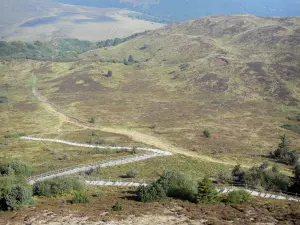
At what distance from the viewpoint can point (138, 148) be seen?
193 ft

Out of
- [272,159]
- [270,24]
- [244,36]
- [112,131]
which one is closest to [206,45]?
[244,36]

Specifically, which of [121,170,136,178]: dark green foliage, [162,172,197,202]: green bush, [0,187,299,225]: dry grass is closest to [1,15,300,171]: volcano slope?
[121,170,136,178]: dark green foliage

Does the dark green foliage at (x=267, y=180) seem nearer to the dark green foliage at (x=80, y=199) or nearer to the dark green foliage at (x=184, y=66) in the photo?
the dark green foliage at (x=80, y=199)

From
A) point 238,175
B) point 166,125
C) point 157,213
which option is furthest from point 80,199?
point 166,125

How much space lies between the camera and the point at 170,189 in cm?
2953

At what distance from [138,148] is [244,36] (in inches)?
5505

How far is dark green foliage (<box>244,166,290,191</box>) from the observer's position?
3687 centimetres

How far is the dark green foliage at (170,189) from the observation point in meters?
28.5

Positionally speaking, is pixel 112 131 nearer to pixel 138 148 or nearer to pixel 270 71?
pixel 138 148

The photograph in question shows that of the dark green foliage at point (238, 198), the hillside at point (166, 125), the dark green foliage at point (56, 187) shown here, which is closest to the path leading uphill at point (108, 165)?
the hillside at point (166, 125)

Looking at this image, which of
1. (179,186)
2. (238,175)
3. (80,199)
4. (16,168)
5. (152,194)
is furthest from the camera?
(16,168)

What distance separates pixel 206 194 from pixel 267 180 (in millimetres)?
13520

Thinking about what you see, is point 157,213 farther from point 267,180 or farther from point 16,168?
point 16,168

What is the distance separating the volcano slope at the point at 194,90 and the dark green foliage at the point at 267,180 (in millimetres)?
16423
